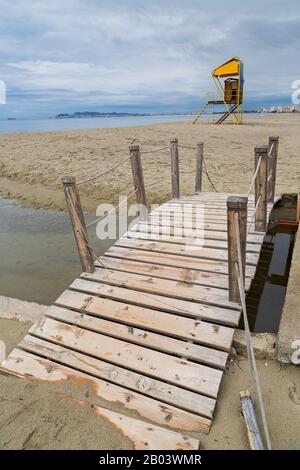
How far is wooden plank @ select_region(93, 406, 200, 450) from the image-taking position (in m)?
2.02

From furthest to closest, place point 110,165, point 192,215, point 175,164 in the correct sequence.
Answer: point 110,165, point 175,164, point 192,215

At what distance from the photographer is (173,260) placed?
13.1ft

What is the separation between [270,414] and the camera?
2203 millimetres

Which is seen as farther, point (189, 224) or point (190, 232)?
point (189, 224)

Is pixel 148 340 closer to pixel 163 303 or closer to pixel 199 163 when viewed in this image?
pixel 163 303

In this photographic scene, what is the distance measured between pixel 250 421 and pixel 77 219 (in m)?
2.62

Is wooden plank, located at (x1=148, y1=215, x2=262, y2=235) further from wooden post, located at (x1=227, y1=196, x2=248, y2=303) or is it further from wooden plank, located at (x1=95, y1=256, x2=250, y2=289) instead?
wooden post, located at (x1=227, y1=196, x2=248, y2=303)

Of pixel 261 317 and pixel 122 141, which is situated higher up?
pixel 122 141

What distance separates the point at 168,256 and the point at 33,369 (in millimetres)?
2178

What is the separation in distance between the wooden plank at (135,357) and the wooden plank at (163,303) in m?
0.51

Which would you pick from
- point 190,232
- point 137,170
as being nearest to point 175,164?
point 137,170

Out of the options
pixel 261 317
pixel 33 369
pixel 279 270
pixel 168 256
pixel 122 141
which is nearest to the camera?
pixel 33 369

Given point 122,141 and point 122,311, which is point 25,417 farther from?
point 122,141

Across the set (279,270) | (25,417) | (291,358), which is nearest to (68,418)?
(25,417)
